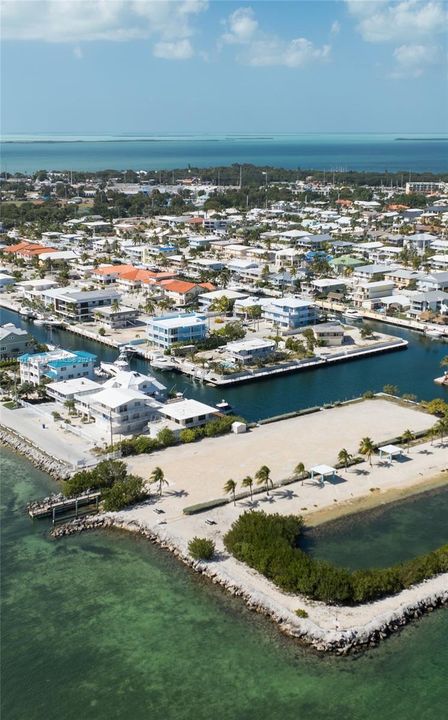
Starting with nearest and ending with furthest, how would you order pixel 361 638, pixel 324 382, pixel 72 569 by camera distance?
pixel 361 638, pixel 72 569, pixel 324 382

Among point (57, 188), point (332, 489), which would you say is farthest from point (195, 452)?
point (57, 188)

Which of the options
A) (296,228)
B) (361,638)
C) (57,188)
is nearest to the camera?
(361,638)

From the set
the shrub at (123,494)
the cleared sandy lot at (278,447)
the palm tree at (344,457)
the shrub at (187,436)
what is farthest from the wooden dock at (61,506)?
the palm tree at (344,457)

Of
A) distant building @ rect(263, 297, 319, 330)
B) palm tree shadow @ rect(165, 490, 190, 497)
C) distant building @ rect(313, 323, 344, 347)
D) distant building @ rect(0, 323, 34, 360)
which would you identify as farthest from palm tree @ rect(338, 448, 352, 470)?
distant building @ rect(0, 323, 34, 360)

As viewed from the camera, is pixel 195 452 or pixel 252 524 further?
pixel 195 452

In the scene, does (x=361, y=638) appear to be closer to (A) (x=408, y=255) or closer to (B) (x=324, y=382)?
(B) (x=324, y=382)

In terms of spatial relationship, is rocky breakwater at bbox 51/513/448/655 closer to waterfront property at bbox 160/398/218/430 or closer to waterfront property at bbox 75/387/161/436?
waterfront property at bbox 160/398/218/430

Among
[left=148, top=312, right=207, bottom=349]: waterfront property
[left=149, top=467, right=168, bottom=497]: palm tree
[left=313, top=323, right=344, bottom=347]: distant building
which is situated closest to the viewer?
[left=149, top=467, right=168, bottom=497]: palm tree
